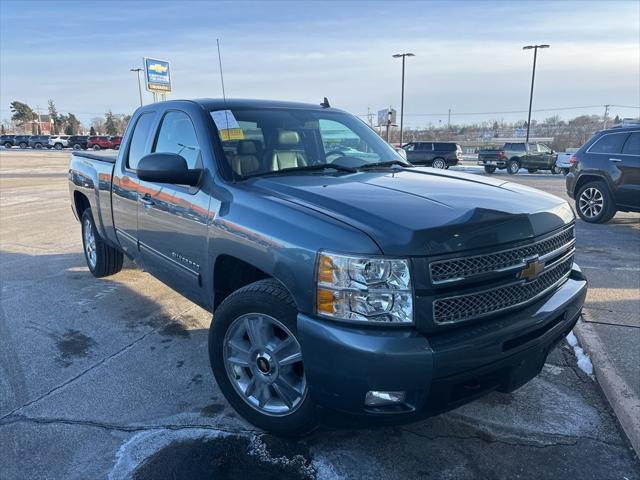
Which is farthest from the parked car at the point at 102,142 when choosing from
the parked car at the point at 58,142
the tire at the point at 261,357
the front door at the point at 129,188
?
the tire at the point at 261,357

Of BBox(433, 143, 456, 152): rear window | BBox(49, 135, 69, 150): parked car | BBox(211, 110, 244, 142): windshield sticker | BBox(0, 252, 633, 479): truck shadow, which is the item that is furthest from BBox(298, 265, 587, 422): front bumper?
BBox(49, 135, 69, 150): parked car

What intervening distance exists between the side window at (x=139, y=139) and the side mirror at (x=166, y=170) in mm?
1252

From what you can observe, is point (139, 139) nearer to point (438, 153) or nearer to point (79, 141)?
point (438, 153)

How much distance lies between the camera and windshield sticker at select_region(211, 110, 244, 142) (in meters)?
3.29

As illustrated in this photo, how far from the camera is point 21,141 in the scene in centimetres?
6181

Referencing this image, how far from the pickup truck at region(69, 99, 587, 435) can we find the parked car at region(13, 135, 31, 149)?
6874 centimetres

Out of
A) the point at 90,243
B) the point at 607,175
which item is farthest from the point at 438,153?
the point at 90,243

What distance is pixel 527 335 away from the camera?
243cm

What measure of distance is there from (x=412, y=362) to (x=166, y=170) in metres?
1.87

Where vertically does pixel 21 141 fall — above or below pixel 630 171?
below

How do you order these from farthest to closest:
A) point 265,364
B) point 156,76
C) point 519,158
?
point 156,76 → point 519,158 → point 265,364

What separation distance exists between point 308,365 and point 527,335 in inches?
43.8

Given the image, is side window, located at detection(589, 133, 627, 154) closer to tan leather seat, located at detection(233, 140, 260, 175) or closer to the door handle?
tan leather seat, located at detection(233, 140, 260, 175)

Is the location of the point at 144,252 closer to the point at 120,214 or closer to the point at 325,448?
the point at 120,214
